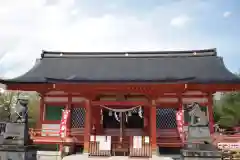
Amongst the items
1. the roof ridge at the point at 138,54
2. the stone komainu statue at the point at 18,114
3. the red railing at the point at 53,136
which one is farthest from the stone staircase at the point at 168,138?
the stone komainu statue at the point at 18,114

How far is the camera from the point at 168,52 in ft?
67.5

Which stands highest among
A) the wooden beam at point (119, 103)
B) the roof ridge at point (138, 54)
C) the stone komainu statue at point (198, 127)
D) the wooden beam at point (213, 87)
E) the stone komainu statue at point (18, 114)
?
the roof ridge at point (138, 54)

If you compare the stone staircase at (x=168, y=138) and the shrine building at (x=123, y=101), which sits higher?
the shrine building at (x=123, y=101)

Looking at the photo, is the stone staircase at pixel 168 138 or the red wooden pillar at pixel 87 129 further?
the stone staircase at pixel 168 138

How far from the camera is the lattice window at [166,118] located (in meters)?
16.2

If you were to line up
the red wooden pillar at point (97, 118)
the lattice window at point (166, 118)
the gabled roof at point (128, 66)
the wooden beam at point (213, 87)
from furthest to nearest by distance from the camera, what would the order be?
the gabled roof at point (128, 66), the red wooden pillar at point (97, 118), the lattice window at point (166, 118), the wooden beam at point (213, 87)

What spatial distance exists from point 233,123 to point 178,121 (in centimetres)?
1282

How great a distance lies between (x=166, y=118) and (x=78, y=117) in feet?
17.8

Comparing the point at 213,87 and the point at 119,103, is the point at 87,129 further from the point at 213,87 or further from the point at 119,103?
the point at 213,87

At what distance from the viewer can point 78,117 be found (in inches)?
655

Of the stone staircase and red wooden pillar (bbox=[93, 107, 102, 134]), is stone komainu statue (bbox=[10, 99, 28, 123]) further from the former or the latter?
the stone staircase

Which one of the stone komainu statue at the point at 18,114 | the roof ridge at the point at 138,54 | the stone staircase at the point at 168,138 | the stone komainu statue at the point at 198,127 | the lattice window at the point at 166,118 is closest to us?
the stone komainu statue at the point at 198,127

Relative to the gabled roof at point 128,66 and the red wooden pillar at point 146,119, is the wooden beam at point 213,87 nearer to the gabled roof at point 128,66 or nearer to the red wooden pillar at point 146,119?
the gabled roof at point 128,66

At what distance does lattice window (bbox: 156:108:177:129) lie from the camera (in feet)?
53.0
